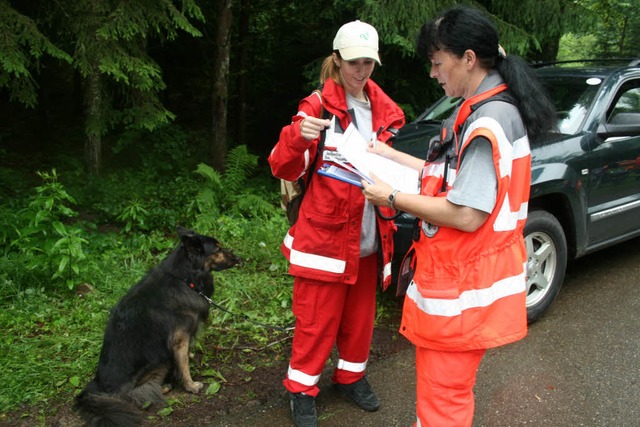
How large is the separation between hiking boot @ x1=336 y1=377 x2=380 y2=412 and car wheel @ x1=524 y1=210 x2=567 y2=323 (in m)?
1.66

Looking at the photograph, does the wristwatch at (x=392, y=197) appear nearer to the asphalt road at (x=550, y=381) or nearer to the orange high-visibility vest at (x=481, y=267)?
the orange high-visibility vest at (x=481, y=267)

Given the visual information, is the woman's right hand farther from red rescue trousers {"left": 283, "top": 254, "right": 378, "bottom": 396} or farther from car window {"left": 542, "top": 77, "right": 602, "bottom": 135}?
car window {"left": 542, "top": 77, "right": 602, "bottom": 135}

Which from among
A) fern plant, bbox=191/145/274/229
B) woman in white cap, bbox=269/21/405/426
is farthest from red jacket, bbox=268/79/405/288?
fern plant, bbox=191/145/274/229

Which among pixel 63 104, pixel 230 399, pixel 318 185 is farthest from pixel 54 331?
pixel 63 104

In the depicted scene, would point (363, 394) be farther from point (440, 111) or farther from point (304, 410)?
point (440, 111)

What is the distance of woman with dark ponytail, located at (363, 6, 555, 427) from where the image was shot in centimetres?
190

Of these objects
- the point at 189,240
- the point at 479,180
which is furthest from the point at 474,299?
the point at 189,240

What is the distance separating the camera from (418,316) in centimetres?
210

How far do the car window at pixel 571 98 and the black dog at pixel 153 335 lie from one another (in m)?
3.08

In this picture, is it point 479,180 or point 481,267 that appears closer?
point 479,180

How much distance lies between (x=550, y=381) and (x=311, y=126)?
8.20ft

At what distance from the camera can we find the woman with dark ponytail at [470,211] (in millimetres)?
1904

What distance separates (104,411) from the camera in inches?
115

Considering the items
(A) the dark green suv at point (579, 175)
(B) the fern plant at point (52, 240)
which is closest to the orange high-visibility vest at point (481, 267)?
(A) the dark green suv at point (579, 175)
